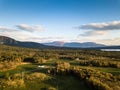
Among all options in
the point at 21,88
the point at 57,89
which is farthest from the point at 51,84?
the point at 21,88

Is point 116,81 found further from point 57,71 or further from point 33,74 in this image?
point 33,74

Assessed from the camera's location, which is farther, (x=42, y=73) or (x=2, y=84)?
(x=42, y=73)

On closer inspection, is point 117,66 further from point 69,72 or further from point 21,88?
point 21,88

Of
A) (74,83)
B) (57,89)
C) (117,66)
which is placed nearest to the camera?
(57,89)

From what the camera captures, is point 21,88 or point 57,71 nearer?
point 21,88

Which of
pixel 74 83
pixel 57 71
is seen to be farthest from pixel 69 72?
pixel 74 83

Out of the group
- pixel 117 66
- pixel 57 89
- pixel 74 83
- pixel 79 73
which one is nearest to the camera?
pixel 57 89

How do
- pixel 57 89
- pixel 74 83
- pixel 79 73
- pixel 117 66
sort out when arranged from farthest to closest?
pixel 117 66 → pixel 79 73 → pixel 74 83 → pixel 57 89
